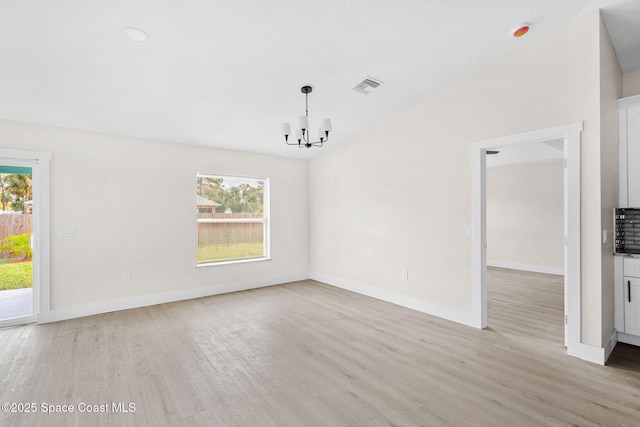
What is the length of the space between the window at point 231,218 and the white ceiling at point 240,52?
4.57 ft

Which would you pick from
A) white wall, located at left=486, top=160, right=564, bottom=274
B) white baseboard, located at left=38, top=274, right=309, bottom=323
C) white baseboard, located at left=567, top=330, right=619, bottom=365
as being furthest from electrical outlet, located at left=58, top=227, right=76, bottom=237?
white wall, located at left=486, top=160, right=564, bottom=274

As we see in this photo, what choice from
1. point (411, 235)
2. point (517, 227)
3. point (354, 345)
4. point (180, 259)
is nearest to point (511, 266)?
point (517, 227)

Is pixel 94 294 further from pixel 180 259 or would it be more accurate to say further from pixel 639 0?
pixel 639 0

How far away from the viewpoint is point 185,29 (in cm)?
258

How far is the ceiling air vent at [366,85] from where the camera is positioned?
3.65 m

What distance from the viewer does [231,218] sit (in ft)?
18.0

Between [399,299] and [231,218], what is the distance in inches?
124

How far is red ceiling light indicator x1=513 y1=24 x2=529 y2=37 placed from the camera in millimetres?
2920

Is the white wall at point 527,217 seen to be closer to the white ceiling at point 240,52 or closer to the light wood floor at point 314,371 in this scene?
the light wood floor at point 314,371

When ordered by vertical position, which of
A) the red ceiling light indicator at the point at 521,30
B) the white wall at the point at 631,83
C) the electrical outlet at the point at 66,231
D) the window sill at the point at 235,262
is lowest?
the window sill at the point at 235,262

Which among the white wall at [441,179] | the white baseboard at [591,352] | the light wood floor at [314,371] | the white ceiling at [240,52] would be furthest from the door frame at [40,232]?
the white baseboard at [591,352]

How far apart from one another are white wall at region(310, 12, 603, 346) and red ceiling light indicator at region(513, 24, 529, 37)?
31 centimetres

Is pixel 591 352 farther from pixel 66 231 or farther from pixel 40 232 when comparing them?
pixel 40 232

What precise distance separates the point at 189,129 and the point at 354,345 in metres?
3.64
